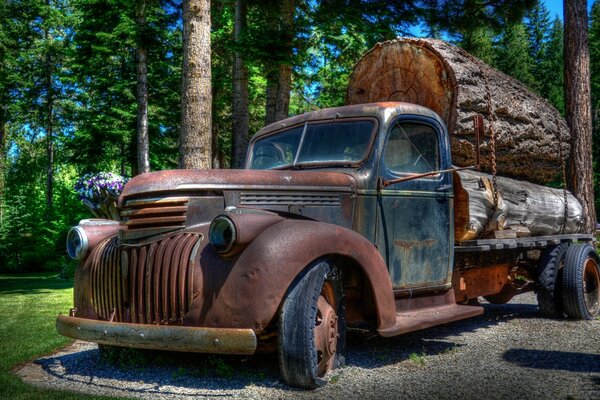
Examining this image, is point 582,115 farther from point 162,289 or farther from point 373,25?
point 162,289

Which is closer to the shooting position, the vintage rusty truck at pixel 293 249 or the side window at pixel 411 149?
the vintage rusty truck at pixel 293 249

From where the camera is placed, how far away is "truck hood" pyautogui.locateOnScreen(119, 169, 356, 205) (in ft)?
14.0

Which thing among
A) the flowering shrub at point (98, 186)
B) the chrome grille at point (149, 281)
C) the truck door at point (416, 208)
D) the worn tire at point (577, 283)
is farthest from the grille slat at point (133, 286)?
the flowering shrub at point (98, 186)

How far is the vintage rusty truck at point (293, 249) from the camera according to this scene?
12.5ft

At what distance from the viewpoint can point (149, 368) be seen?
4668 millimetres

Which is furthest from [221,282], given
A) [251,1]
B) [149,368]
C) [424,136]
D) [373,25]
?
[251,1]

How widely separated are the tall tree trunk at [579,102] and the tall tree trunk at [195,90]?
7.19 meters

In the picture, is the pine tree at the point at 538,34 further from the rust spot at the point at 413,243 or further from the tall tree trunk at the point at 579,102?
the rust spot at the point at 413,243

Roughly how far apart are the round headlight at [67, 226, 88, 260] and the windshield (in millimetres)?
1788

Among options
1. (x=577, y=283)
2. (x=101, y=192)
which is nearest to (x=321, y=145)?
(x=577, y=283)

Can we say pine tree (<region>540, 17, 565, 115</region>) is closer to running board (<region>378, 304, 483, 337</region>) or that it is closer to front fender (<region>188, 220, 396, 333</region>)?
running board (<region>378, 304, 483, 337</region>)

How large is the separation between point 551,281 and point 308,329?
14.3ft

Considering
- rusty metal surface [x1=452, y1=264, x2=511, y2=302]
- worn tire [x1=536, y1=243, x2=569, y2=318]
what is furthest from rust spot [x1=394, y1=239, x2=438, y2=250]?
worn tire [x1=536, y1=243, x2=569, y2=318]

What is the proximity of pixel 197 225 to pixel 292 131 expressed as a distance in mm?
1743
